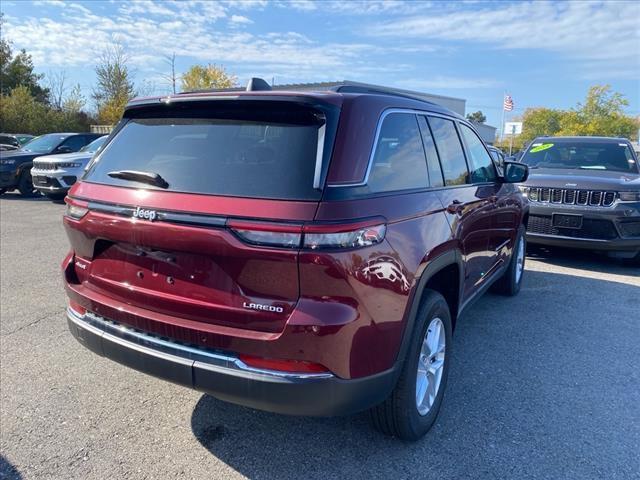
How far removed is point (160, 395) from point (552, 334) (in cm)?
330

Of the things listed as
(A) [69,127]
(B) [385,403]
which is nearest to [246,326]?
(B) [385,403]

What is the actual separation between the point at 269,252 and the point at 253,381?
1.84ft

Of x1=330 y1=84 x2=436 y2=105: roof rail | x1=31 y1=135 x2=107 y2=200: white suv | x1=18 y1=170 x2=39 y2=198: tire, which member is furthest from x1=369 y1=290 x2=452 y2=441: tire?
x1=18 y1=170 x2=39 y2=198: tire

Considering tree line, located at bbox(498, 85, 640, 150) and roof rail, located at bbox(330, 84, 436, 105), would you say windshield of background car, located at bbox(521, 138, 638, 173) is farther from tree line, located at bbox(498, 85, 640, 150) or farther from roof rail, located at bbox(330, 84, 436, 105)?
tree line, located at bbox(498, 85, 640, 150)

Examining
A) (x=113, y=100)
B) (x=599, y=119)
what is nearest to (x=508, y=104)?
(x=599, y=119)

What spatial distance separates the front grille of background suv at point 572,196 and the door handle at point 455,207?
4.20m

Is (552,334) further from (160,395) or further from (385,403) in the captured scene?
(160,395)

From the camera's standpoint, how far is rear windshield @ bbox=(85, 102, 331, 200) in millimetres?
2129

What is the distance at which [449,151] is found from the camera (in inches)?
132

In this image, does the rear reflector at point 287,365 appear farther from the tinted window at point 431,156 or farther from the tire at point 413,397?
the tinted window at point 431,156

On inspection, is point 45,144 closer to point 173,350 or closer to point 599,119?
point 173,350

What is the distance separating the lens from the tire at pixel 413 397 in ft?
8.18

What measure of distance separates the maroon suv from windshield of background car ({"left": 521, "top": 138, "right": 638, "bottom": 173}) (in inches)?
243

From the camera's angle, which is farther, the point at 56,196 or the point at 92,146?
the point at 92,146
